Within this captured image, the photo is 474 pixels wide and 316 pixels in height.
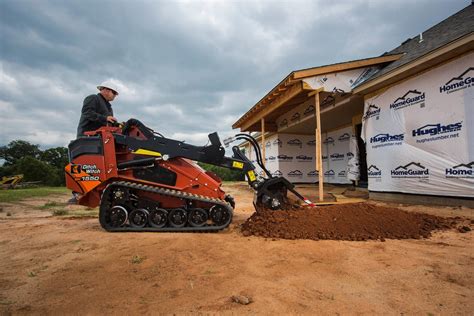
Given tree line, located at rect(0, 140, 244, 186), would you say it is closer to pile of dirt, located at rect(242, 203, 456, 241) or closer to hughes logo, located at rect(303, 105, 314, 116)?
hughes logo, located at rect(303, 105, 314, 116)

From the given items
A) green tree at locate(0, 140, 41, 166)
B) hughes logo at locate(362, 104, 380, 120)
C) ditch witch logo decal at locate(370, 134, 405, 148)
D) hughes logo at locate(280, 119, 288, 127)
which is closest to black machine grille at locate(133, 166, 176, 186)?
ditch witch logo decal at locate(370, 134, 405, 148)

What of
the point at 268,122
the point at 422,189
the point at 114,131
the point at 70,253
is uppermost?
the point at 268,122

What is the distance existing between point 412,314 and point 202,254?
207cm

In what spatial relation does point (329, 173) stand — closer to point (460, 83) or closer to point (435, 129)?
point (435, 129)

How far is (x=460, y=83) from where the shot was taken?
18.6ft

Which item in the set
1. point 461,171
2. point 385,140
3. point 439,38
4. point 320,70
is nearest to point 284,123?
point 320,70

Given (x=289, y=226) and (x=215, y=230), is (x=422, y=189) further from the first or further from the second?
(x=215, y=230)

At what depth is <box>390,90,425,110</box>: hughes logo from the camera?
6555mm

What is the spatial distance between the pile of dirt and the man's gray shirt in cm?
324

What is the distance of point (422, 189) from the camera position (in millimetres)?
6465

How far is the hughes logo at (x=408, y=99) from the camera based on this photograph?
21.5 feet

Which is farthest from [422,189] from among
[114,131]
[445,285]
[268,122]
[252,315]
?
[268,122]

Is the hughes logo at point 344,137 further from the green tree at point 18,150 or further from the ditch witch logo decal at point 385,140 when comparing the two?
the green tree at point 18,150

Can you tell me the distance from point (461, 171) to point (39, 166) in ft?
129
